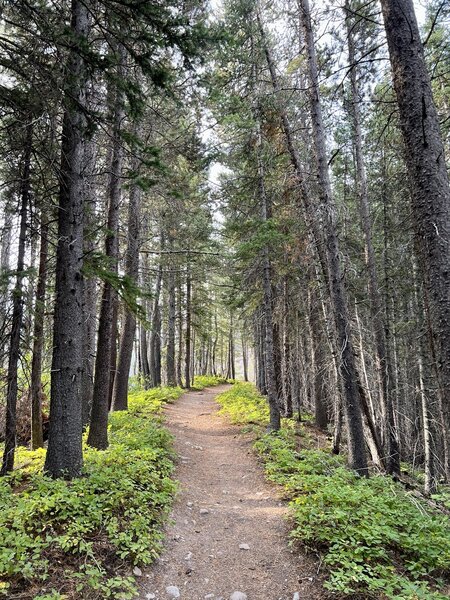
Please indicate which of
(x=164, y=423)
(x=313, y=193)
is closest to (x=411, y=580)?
(x=164, y=423)

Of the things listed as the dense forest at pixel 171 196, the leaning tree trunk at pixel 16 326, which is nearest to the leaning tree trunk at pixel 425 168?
the dense forest at pixel 171 196

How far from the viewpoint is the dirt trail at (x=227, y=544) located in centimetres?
370

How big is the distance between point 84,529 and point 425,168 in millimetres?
4788

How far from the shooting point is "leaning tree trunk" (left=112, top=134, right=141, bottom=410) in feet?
37.2

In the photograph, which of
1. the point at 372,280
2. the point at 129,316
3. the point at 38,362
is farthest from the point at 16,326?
the point at 372,280

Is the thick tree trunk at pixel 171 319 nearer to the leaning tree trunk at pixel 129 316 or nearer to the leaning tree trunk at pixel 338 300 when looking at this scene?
the leaning tree trunk at pixel 129 316

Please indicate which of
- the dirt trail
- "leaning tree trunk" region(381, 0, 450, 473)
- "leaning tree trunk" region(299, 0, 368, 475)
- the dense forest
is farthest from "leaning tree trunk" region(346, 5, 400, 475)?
"leaning tree trunk" region(381, 0, 450, 473)

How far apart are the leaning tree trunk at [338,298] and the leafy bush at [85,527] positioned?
3.60 m

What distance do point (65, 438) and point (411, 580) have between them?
4329mm

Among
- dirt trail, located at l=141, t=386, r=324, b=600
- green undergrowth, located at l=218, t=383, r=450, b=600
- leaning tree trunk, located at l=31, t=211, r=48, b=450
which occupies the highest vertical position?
leaning tree trunk, located at l=31, t=211, r=48, b=450

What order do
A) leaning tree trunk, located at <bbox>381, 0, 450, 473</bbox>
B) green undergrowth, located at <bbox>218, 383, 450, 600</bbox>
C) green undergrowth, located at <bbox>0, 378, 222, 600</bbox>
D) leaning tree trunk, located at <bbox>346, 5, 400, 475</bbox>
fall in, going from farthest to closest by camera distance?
leaning tree trunk, located at <bbox>346, 5, 400, 475</bbox> < green undergrowth, located at <bbox>218, 383, 450, 600</bbox> < green undergrowth, located at <bbox>0, 378, 222, 600</bbox> < leaning tree trunk, located at <bbox>381, 0, 450, 473</bbox>

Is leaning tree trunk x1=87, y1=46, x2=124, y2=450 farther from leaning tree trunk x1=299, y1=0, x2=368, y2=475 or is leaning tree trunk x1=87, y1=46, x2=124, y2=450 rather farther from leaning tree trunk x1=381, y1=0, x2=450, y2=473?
leaning tree trunk x1=381, y1=0, x2=450, y2=473

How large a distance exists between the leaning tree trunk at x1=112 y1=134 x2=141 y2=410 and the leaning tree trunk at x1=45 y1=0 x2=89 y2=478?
5603 millimetres

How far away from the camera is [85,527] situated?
382 centimetres
